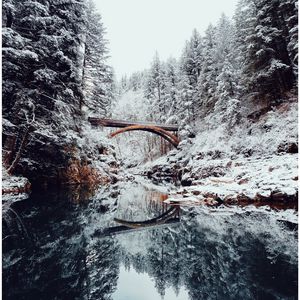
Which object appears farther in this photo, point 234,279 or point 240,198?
point 240,198

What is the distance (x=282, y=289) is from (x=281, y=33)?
22.5 meters

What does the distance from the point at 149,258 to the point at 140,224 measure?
3096 millimetres

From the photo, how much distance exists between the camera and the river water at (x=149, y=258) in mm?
3428

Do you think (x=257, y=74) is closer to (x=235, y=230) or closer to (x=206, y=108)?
(x=206, y=108)

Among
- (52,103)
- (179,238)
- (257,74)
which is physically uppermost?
(257,74)

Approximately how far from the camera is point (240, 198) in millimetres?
10930

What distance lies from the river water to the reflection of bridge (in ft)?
0.11

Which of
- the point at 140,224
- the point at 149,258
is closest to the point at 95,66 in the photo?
the point at 140,224

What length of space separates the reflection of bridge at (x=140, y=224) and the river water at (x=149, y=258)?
0.03 m

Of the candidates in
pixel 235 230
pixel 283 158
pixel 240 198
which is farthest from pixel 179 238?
pixel 283 158

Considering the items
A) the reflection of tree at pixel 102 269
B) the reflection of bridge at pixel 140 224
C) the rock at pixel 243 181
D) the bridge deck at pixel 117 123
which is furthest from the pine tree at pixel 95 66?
the reflection of tree at pixel 102 269

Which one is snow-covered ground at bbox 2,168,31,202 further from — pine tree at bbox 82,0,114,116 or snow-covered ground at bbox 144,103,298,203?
pine tree at bbox 82,0,114,116

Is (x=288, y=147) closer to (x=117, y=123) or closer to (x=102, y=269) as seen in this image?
(x=102, y=269)

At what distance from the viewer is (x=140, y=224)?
25.7ft
